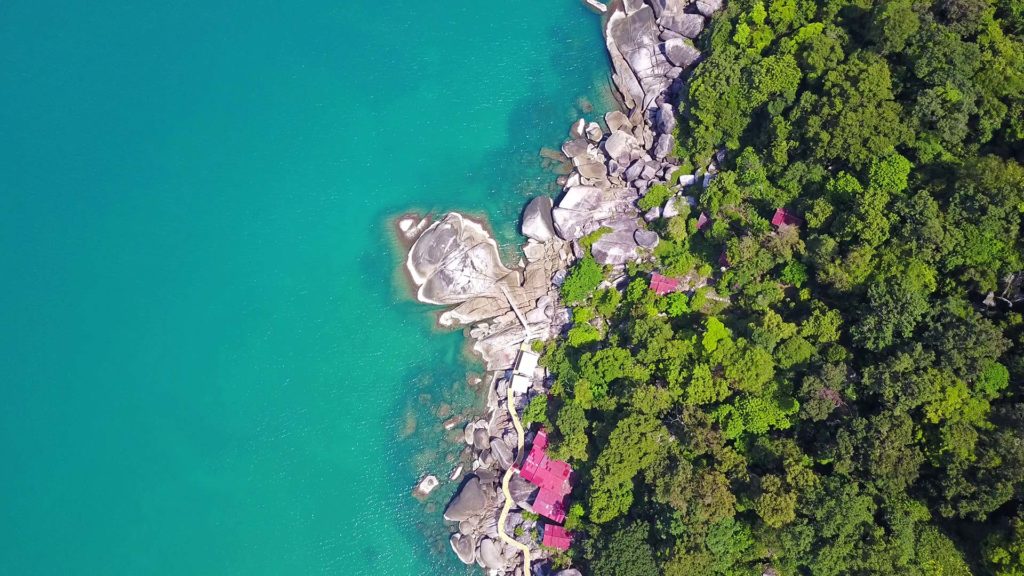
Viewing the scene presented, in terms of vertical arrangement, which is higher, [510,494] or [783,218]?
[783,218]

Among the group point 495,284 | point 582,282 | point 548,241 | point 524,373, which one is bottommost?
point 524,373

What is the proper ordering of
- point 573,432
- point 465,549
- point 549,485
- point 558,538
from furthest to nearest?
point 465,549, point 549,485, point 558,538, point 573,432

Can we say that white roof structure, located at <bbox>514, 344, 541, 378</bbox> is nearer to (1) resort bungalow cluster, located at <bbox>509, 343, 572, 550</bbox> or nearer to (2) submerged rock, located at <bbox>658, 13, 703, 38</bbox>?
(1) resort bungalow cluster, located at <bbox>509, 343, 572, 550</bbox>

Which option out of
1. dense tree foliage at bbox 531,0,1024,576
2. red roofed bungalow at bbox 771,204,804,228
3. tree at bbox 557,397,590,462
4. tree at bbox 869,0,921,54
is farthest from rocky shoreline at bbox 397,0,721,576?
tree at bbox 869,0,921,54

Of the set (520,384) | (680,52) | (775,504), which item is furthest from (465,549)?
(680,52)

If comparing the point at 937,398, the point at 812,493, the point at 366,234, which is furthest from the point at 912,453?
the point at 366,234

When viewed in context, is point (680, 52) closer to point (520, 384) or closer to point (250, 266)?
point (520, 384)

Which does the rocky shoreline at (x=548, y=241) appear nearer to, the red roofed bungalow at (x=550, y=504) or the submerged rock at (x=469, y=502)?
the submerged rock at (x=469, y=502)

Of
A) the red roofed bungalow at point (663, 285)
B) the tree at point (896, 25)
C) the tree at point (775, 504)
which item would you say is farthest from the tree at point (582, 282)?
the tree at point (896, 25)
